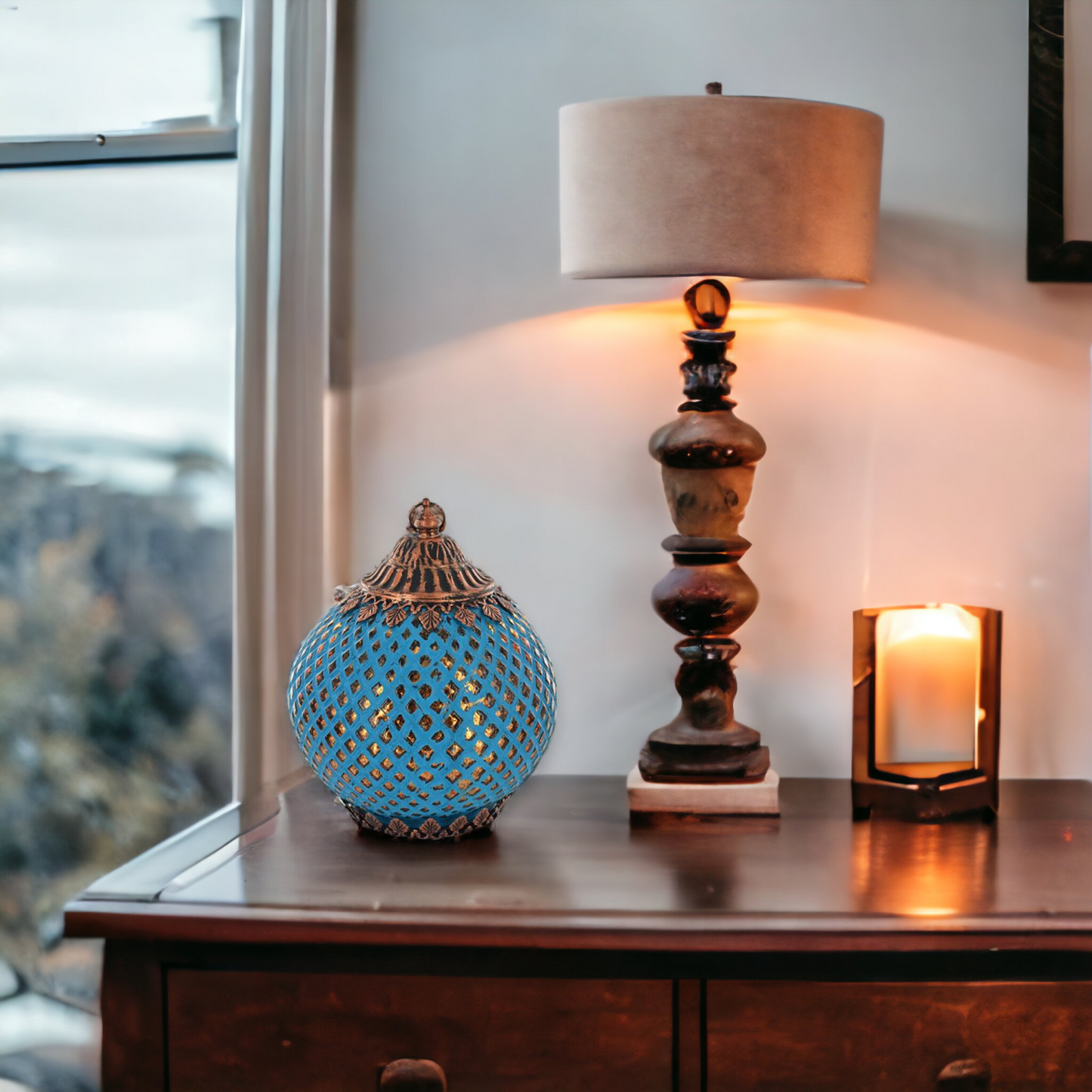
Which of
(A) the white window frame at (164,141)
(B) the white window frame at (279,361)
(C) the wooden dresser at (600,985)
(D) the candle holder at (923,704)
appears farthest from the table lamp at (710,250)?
(A) the white window frame at (164,141)

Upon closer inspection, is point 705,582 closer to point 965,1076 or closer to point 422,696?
point 422,696

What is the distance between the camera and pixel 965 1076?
87cm

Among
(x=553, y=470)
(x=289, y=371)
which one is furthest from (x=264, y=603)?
(x=553, y=470)

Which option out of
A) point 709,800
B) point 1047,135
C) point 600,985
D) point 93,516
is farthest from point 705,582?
point 93,516

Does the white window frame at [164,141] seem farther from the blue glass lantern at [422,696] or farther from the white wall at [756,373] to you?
the blue glass lantern at [422,696]

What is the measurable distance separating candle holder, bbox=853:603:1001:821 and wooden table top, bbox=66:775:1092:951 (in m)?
0.04

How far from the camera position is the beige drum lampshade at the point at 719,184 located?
1027mm

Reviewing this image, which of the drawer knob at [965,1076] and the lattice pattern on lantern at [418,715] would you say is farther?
the lattice pattern on lantern at [418,715]

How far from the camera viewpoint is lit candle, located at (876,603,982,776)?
114cm

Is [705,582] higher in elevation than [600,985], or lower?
higher

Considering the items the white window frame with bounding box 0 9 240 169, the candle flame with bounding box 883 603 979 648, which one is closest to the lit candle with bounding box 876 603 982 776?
the candle flame with bounding box 883 603 979 648

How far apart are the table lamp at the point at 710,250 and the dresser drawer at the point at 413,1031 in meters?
0.30

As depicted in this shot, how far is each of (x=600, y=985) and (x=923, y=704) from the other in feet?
1.55

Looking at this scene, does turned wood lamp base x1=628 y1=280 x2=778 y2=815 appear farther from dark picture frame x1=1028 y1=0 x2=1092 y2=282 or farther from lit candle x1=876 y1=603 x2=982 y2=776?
dark picture frame x1=1028 y1=0 x2=1092 y2=282
